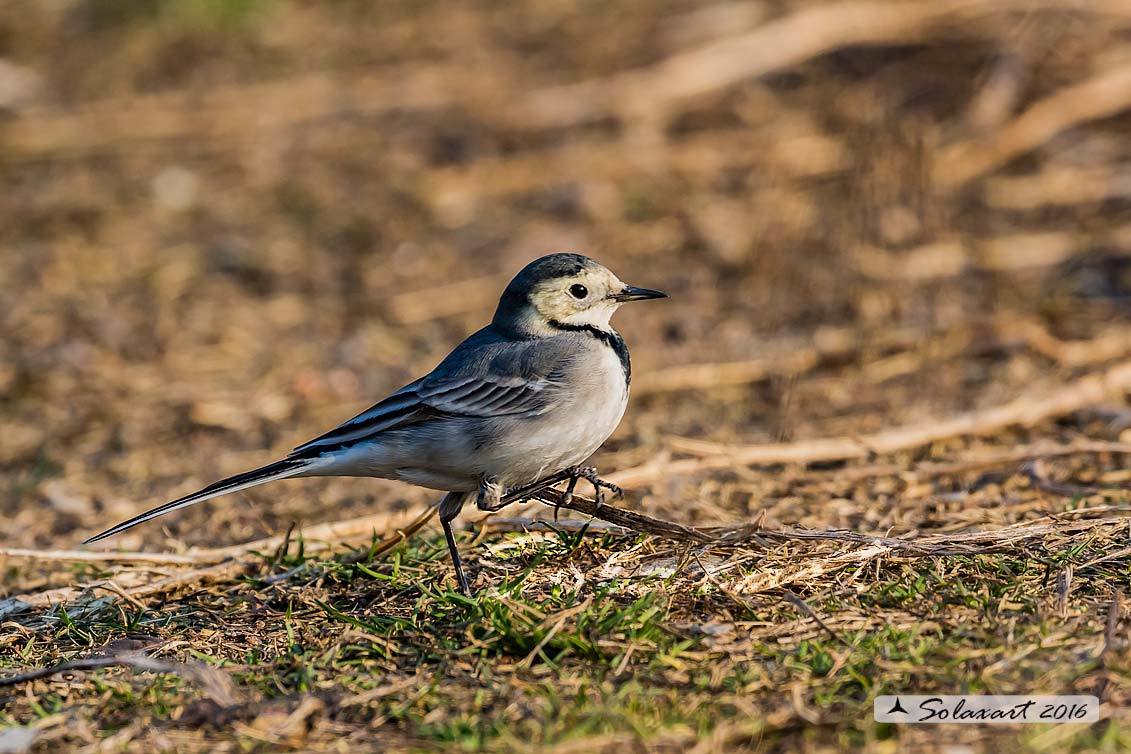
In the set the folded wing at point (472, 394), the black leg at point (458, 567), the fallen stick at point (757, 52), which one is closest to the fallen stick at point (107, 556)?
the folded wing at point (472, 394)

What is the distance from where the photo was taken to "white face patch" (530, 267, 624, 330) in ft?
18.0

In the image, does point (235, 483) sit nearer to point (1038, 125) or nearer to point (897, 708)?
point (897, 708)

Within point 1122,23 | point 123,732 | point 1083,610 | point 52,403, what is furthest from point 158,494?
point 1122,23

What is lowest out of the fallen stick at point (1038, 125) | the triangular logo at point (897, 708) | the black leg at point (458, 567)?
the triangular logo at point (897, 708)

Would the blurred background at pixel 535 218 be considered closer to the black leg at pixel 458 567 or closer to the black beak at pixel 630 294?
the black beak at pixel 630 294

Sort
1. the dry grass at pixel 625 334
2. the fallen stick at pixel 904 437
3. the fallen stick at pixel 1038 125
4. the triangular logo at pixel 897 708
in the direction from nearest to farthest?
the triangular logo at pixel 897 708 → the dry grass at pixel 625 334 → the fallen stick at pixel 904 437 → the fallen stick at pixel 1038 125

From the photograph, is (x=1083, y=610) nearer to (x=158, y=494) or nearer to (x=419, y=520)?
(x=419, y=520)

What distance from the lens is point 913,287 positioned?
9141 mm

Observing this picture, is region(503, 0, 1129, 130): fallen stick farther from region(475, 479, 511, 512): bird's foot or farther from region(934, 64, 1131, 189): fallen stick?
region(475, 479, 511, 512): bird's foot

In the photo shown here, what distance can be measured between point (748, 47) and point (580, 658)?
887 cm

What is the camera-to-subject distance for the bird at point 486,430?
496cm

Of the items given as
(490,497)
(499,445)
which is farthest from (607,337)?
(490,497)

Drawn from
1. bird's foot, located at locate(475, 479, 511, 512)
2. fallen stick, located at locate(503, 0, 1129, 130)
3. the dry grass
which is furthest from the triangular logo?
fallen stick, located at locate(503, 0, 1129, 130)

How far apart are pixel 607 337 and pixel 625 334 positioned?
3667 mm
